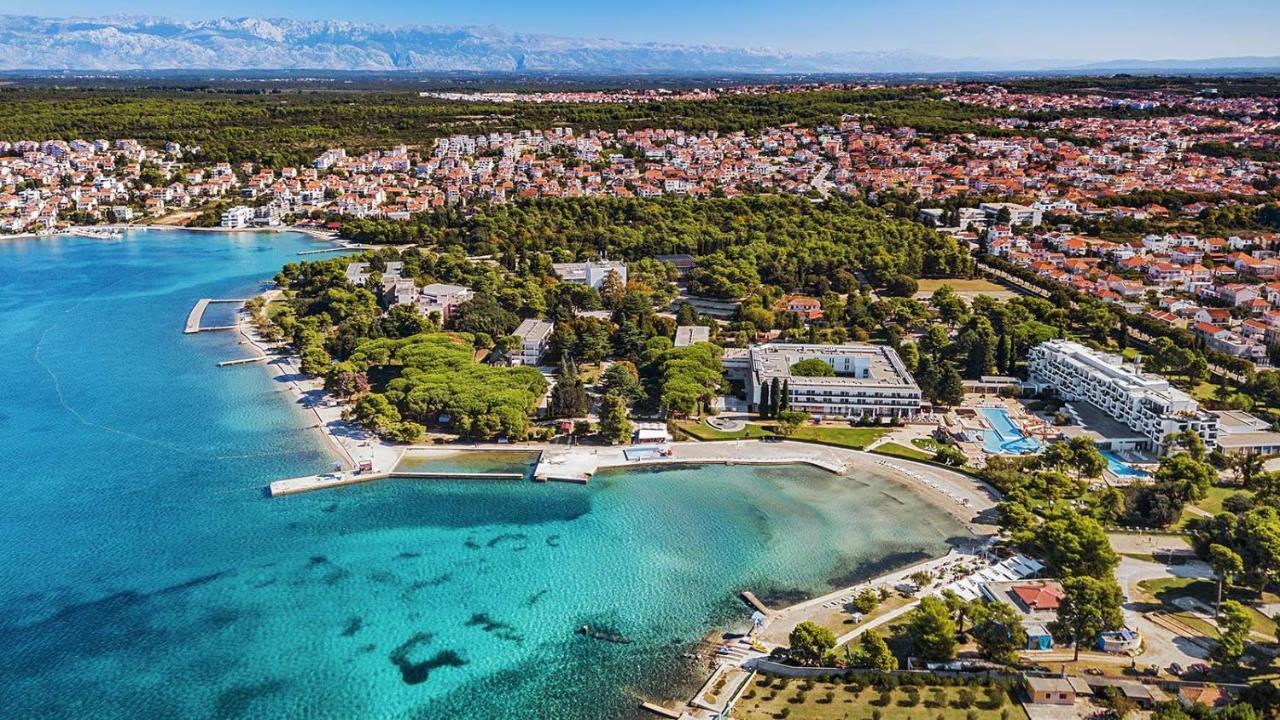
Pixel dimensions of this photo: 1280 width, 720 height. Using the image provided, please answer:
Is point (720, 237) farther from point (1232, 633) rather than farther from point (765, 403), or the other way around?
point (1232, 633)

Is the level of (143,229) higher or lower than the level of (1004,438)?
higher

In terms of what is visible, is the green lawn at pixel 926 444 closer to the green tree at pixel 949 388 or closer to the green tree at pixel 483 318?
the green tree at pixel 949 388

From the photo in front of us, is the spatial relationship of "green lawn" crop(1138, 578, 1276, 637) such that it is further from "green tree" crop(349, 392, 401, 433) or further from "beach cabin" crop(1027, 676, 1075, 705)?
"green tree" crop(349, 392, 401, 433)

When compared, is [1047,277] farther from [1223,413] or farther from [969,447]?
[969,447]

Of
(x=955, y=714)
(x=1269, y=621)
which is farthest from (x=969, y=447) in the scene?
(x=955, y=714)

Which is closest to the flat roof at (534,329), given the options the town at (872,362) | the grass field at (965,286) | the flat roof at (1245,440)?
the town at (872,362)

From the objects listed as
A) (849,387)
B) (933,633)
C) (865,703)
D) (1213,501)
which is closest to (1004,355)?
(849,387)

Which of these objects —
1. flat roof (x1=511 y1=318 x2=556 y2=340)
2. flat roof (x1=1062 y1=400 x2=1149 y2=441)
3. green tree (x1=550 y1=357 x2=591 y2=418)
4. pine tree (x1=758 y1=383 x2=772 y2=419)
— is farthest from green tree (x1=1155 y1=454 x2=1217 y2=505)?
flat roof (x1=511 y1=318 x2=556 y2=340)
